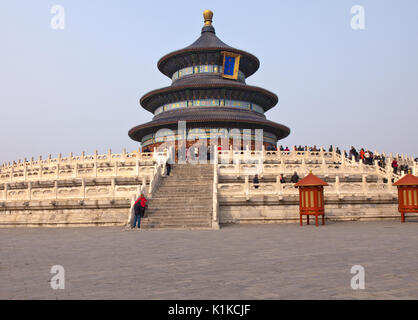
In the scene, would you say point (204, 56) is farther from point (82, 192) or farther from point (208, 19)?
point (82, 192)

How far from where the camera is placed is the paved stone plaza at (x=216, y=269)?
5.19m

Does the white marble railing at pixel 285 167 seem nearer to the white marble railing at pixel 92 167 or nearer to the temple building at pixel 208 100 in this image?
the white marble railing at pixel 92 167

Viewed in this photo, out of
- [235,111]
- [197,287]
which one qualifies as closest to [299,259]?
[197,287]

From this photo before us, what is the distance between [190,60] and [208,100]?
6245 millimetres

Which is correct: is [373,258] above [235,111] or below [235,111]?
below

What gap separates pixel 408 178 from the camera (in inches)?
709

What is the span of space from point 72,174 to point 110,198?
6549 mm

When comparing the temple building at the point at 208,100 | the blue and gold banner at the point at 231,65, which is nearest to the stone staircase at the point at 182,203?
the temple building at the point at 208,100

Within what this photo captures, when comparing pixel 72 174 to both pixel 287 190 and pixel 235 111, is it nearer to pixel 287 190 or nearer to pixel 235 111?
pixel 287 190

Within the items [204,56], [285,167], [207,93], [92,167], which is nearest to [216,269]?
[285,167]

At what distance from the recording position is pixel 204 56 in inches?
1726

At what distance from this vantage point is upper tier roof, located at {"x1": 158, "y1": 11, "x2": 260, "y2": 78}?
43156 mm
